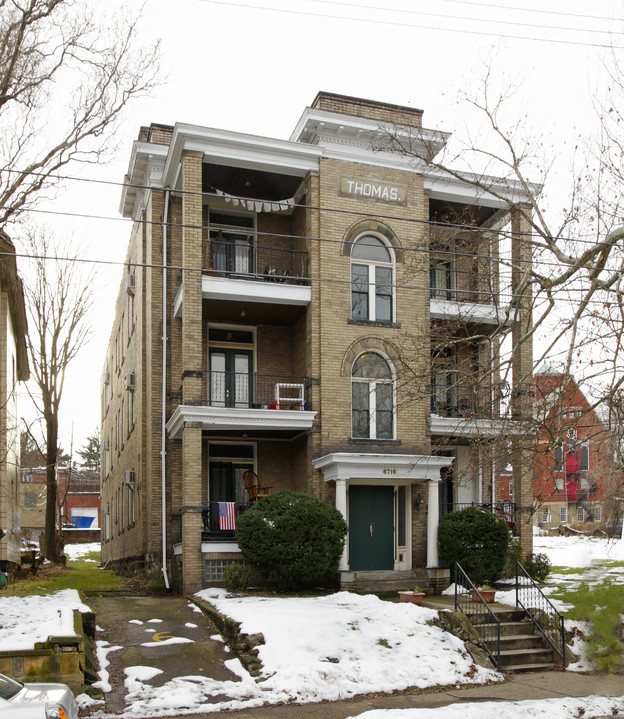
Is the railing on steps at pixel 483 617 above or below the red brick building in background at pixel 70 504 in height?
above

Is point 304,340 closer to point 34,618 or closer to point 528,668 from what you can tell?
point 528,668

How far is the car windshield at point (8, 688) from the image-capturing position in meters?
7.09

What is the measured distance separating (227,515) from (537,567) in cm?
869

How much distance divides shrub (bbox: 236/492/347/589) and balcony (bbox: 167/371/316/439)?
2.39 metres

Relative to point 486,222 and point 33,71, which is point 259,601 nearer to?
point 33,71

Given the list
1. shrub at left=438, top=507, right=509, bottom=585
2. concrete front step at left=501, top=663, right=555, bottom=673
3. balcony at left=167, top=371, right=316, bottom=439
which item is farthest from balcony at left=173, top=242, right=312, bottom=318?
concrete front step at left=501, top=663, right=555, bottom=673

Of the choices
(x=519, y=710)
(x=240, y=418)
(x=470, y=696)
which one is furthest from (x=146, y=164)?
(x=519, y=710)

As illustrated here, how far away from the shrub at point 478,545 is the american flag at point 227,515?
548 centimetres

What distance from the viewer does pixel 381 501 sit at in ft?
70.0

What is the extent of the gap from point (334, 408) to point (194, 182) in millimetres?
6899

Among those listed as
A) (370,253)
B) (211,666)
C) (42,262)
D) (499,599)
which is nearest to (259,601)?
(211,666)

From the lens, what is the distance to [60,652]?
33.8 feet

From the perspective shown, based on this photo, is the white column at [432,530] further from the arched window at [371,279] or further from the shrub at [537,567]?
the arched window at [371,279]

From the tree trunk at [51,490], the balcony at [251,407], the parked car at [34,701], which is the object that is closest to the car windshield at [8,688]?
the parked car at [34,701]
